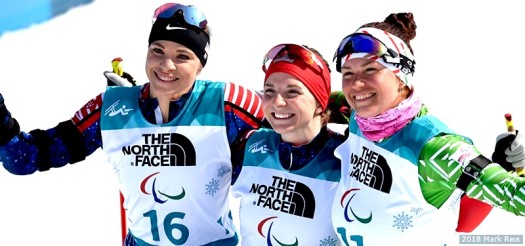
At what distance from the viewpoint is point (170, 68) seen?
4520 mm

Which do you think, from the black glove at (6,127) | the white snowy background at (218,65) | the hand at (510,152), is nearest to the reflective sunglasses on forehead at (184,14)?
the black glove at (6,127)

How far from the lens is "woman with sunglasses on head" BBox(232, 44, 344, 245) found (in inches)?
168

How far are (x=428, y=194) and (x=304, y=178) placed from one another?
2.17ft

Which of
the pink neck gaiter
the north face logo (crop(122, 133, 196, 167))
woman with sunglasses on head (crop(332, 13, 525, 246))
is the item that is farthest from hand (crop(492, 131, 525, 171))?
the north face logo (crop(122, 133, 196, 167))

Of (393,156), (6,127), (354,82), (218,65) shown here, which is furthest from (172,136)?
(218,65)

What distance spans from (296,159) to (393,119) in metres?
0.60

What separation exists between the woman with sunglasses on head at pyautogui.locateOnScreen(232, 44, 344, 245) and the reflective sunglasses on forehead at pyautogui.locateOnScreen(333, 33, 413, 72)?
28 centimetres

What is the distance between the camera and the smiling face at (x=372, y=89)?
394cm

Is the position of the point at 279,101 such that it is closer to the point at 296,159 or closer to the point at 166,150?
the point at 296,159

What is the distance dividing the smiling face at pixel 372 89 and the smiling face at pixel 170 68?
94cm

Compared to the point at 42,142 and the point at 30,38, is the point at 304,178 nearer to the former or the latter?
the point at 42,142

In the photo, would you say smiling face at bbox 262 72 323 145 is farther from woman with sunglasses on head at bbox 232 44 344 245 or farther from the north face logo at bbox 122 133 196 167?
the north face logo at bbox 122 133 196 167

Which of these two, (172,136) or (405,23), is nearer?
(405,23)

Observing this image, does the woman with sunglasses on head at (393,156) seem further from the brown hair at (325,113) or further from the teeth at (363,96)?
the brown hair at (325,113)
